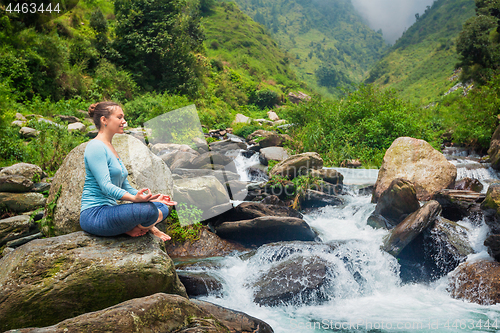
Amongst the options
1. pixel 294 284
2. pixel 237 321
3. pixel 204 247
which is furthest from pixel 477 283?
pixel 204 247

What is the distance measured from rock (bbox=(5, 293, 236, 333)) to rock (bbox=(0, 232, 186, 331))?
55cm

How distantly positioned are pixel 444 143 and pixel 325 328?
1789 cm

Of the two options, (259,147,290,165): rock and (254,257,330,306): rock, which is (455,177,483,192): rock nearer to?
(254,257,330,306): rock

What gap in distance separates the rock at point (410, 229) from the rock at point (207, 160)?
7.20m

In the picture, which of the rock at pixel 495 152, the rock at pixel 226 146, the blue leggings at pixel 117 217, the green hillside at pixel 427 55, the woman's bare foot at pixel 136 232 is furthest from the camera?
the green hillside at pixel 427 55

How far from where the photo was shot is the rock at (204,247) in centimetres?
714

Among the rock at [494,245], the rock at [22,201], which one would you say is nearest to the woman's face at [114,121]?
the rock at [22,201]

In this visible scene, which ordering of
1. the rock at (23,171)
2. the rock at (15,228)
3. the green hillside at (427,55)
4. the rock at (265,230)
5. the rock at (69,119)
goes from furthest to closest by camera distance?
the green hillside at (427,55) → the rock at (69,119) → the rock at (265,230) → the rock at (23,171) → the rock at (15,228)

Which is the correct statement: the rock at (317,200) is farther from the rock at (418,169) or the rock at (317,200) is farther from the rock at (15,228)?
the rock at (15,228)

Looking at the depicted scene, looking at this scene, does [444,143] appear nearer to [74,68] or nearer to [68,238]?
[68,238]

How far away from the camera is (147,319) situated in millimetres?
2623

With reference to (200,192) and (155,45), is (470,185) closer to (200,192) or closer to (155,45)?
(200,192)

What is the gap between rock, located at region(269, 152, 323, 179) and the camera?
11110 millimetres

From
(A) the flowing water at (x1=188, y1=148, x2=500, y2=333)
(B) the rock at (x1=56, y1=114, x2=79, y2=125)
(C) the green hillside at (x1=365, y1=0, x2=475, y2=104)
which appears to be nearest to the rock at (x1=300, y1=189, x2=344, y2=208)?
(A) the flowing water at (x1=188, y1=148, x2=500, y2=333)
